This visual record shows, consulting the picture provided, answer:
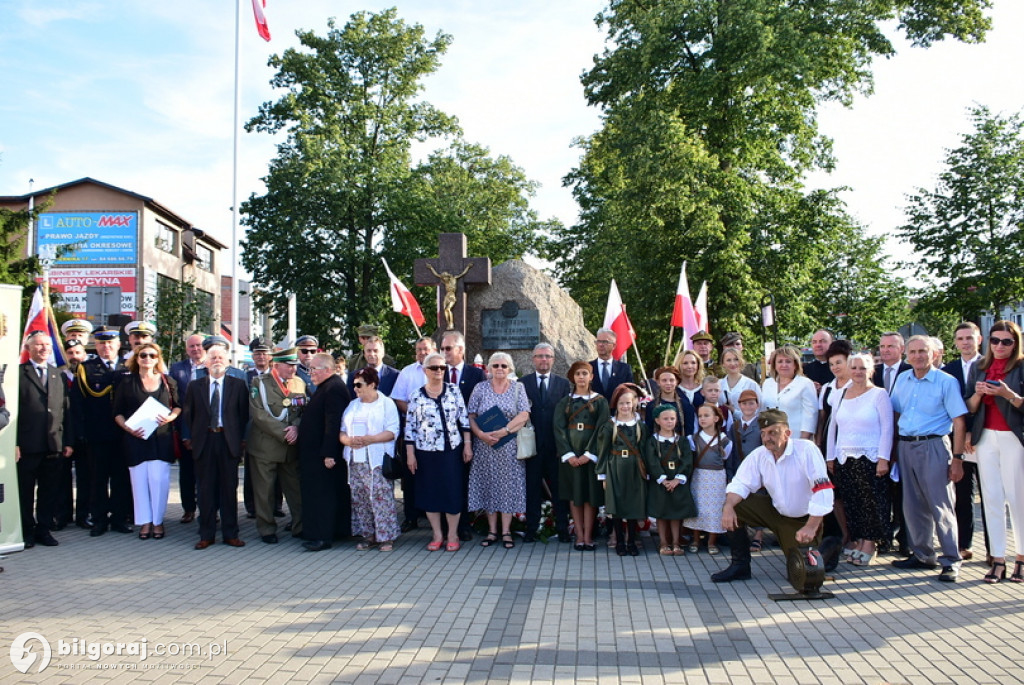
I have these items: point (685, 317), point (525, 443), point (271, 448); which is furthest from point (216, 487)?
point (685, 317)

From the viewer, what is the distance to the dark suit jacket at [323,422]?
7.68 meters

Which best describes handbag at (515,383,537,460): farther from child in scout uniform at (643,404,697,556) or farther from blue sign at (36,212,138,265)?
blue sign at (36,212,138,265)

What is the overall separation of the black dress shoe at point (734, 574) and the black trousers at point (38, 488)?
21.2ft

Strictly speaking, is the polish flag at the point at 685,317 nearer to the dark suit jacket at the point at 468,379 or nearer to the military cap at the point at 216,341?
the dark suit jacket at the point at 468,379

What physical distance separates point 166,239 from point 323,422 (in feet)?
132

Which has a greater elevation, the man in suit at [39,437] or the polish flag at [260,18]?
the polish flag at [260,18]

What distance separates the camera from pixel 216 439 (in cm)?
791

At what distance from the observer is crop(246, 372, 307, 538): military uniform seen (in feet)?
26.2

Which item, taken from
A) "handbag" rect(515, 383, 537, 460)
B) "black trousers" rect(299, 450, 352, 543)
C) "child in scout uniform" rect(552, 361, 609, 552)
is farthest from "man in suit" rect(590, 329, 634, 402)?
"black trousers" rect(299, 450, 352, 543)

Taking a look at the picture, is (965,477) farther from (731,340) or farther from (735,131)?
(735,131)

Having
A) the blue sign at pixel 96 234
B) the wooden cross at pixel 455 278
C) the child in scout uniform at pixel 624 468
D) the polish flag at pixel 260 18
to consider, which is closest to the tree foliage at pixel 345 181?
the polish flag at pixel 260 18

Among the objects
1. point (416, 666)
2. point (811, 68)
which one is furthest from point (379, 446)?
point (811, 68)

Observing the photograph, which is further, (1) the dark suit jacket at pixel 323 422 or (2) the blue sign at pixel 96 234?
(2) the blue sign at pixel 96 234

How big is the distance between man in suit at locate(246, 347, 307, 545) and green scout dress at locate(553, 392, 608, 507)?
8.89 feet
